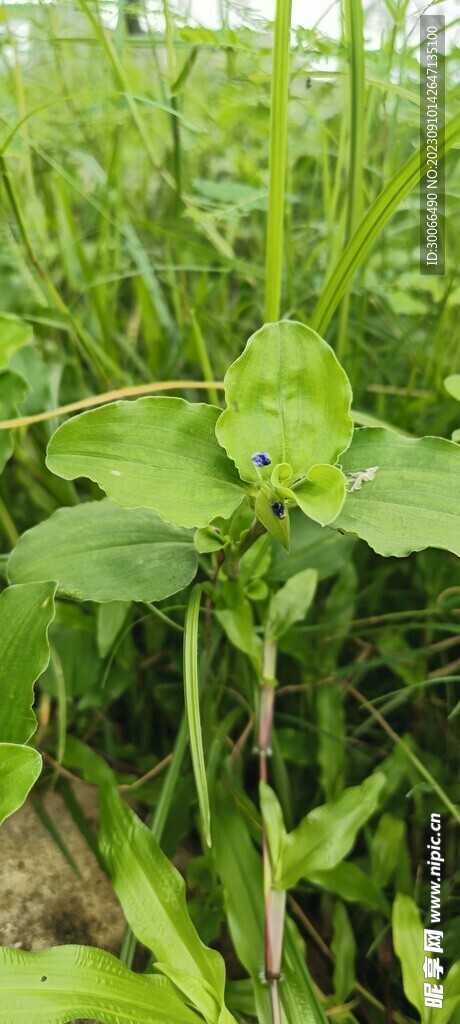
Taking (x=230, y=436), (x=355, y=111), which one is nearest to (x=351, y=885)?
(x=230, y=436)

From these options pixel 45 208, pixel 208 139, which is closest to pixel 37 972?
pixel 45 208

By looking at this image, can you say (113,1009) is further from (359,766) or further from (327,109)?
(327,109)

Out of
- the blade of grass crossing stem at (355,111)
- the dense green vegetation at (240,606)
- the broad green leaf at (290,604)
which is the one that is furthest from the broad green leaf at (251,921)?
the blade of grass crossing stem at (355,111)

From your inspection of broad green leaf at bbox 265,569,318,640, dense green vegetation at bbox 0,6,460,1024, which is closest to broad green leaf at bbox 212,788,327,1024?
dense green vegetation at bbox 0,6,460,1024

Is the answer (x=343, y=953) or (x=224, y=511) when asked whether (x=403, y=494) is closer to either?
(x=224, y=511)

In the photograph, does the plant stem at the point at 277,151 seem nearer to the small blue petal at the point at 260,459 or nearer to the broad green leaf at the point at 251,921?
the small blue petal at the point at 260,459
